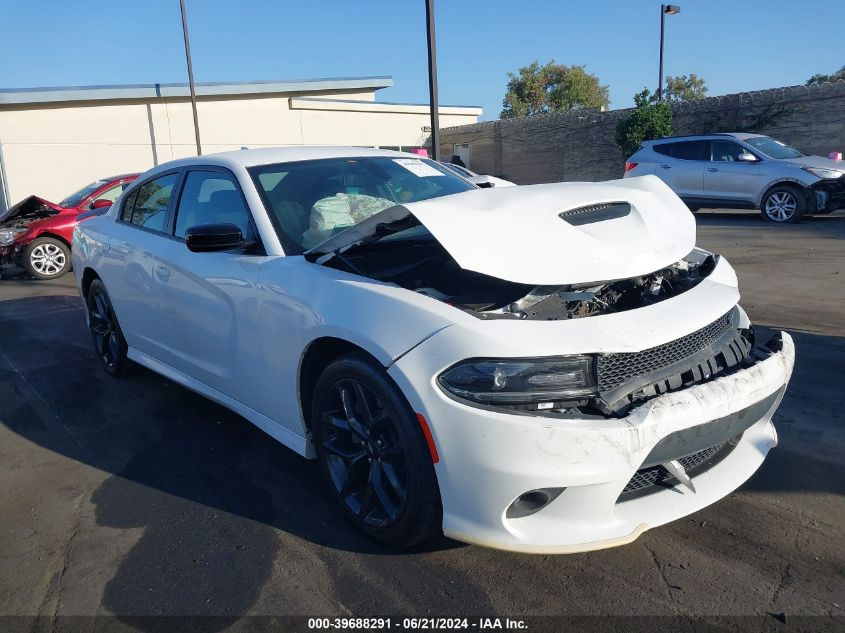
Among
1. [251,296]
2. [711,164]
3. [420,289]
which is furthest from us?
[711,164]

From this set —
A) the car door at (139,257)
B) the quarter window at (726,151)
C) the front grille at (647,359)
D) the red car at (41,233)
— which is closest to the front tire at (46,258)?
the red car at (41,233)

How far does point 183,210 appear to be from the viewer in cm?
427

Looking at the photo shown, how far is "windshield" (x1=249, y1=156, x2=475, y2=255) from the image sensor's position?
356 cm

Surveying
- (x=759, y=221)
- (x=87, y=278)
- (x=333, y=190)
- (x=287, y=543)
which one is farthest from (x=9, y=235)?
(x=759, y=221)

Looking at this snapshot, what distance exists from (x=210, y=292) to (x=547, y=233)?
184 centimetres

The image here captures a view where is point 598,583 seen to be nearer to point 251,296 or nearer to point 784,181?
point 251,296

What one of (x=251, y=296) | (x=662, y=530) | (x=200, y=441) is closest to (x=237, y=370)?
(x=251, y=296)

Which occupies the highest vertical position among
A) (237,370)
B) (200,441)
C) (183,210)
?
(183,210)

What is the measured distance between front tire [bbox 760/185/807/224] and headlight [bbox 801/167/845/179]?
0.38m

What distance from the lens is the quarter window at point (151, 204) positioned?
14.8ft

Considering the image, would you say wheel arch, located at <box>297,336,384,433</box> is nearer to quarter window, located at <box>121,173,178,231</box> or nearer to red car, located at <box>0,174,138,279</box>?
quarter window, located at <box>121,173,178,231</box>

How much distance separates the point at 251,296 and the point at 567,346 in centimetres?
165

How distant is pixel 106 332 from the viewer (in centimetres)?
538

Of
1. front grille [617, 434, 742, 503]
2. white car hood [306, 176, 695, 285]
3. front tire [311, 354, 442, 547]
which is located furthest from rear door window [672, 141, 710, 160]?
front tire [311, 354, 442, 547]
